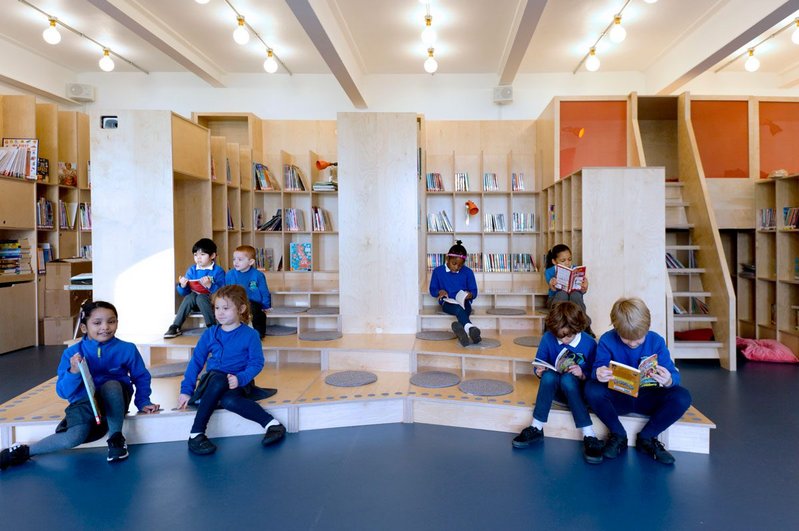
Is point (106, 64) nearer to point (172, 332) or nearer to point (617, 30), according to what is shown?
point (172, 332)

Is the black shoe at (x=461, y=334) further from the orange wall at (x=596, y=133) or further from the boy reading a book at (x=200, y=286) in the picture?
the orange wall at (x=596, y=133)

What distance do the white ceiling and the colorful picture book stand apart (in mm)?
2260

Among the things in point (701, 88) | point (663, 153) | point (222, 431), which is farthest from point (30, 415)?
point (701, 88)

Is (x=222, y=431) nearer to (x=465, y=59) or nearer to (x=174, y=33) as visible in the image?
(x=174, y=33)

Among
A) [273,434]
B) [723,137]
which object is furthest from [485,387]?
[723,137]

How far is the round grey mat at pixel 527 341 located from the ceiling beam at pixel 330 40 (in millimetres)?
3556

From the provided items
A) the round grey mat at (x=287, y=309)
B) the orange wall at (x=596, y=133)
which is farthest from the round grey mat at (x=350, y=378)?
the orange wall at (x=596, y=133)

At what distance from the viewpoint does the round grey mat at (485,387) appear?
335 centimetres

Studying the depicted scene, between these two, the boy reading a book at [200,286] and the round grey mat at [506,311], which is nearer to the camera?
the boy reading a book at [200,286]

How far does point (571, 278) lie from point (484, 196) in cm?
317

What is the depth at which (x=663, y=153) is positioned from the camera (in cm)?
675

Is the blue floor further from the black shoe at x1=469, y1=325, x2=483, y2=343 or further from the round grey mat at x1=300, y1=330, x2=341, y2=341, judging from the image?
the round grey mat at x1=300, y1=330, x2=341, y2=341

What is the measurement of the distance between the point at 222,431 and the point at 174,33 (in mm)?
5250

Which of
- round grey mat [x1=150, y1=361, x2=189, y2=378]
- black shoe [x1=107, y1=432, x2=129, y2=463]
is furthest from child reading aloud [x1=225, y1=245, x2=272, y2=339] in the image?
black shoe [x1=107, y1=432, x2=129, y2=463]
